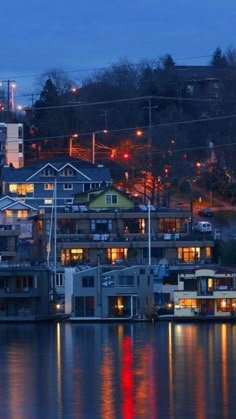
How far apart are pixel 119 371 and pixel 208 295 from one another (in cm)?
1580

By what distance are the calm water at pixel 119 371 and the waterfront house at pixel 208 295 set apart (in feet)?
5.41

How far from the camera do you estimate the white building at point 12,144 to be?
66500mm

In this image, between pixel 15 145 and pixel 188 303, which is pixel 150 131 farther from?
pixel 188 303

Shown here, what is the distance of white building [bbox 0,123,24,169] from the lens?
66500 mm

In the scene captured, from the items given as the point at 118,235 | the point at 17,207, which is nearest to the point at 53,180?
the point at 17,207

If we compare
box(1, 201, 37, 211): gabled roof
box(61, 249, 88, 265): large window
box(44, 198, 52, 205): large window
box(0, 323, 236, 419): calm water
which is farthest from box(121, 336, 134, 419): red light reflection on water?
box(44, 198, 52, 205): large window

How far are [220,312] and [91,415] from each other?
23.1m

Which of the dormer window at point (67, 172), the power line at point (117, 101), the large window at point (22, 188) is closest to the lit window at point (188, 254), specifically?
the dormer window at point (67, 172)

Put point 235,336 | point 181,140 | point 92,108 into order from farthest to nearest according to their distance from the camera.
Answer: point 92,108
point 181,140
point 235,336

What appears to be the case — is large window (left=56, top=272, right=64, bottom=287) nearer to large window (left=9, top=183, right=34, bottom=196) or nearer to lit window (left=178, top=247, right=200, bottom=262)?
lit window (left=178, top=247, right=200, bottom=262)

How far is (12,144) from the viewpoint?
220ft

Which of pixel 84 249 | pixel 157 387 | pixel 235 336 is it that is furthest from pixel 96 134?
pixel 157 387

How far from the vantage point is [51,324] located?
4659 centimetres

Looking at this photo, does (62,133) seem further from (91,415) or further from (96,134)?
(91,415)
